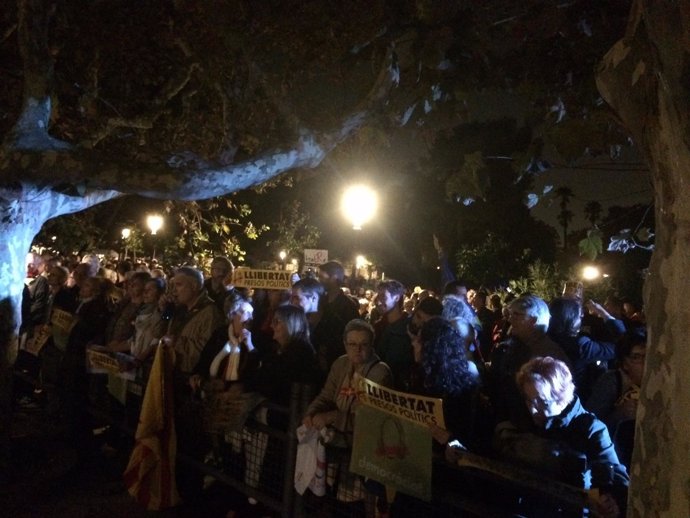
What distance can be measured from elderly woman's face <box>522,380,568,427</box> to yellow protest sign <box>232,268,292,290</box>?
3.83m

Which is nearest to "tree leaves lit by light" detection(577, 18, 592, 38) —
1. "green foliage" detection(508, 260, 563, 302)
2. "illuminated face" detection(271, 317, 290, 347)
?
"illuminated face" detection(271, 317, 290, 347)

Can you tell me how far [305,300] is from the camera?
632 cm

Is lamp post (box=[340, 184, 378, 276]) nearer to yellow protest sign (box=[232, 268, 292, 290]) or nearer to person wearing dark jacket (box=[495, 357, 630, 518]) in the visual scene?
yellow protest sign (box=[232, 268, 292, 290])

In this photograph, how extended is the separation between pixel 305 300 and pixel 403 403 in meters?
2.92

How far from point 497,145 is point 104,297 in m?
37.7

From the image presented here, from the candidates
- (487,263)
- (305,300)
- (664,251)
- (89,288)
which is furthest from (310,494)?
(487,263)

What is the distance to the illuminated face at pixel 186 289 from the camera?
5.91m

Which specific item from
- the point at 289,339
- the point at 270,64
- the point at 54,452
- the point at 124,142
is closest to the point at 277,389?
the point at 289,339

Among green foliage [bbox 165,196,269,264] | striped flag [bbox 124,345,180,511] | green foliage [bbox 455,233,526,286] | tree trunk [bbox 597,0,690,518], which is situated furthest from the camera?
green foliage [bbox 455,233,526,286]

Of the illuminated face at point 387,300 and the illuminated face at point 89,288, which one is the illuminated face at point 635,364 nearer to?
the illuminated face at point 387,300

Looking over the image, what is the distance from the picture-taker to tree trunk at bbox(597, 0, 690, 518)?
1913mm

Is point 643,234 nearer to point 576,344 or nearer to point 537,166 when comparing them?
point 576,344

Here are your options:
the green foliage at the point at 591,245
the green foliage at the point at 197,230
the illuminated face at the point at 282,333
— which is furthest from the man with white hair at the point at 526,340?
the green foliage at the point at 197,230

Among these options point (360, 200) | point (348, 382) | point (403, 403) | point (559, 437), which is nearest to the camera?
point (559, 437)
